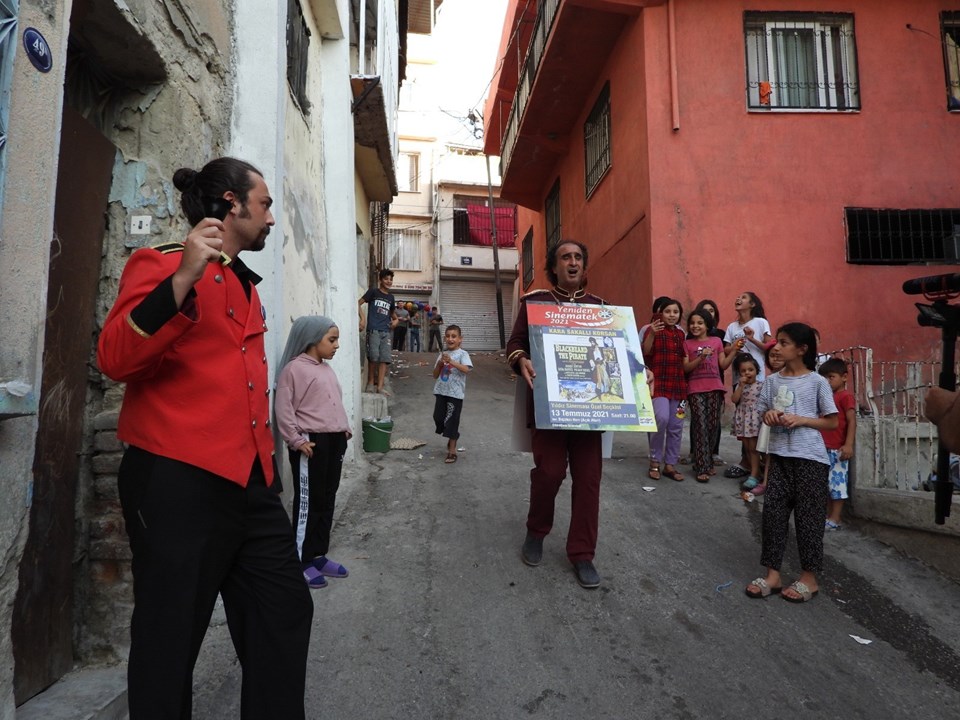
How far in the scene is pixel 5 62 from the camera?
1.66 metres

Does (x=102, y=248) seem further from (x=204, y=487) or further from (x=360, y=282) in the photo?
(x=360, y=282)

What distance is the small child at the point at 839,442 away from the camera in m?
4.79

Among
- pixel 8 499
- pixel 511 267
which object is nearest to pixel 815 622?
pixel 8 499

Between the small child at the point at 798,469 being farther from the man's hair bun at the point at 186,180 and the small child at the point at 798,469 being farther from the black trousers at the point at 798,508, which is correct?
the man's hair bun at the point at 186,180

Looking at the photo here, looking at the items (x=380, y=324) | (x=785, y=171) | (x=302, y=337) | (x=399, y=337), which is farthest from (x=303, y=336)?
(x=399, y=337)

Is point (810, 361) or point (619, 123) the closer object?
point (810, 361)

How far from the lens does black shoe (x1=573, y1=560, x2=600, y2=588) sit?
3.62 m

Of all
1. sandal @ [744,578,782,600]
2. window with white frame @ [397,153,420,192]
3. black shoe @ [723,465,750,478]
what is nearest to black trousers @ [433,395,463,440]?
black shoe @ [723,465,750,478]

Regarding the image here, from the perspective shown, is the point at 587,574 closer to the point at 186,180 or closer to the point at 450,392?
the point at 186,180

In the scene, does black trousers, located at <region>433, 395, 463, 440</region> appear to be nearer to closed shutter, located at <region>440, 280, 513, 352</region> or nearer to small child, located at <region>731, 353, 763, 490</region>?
small child, located at <region>731, 353, 763, 490</region>

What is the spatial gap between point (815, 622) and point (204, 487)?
10.7ft

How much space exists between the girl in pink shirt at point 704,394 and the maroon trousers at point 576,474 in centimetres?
250

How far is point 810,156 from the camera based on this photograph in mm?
9016

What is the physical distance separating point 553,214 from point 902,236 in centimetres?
Answer: 786
